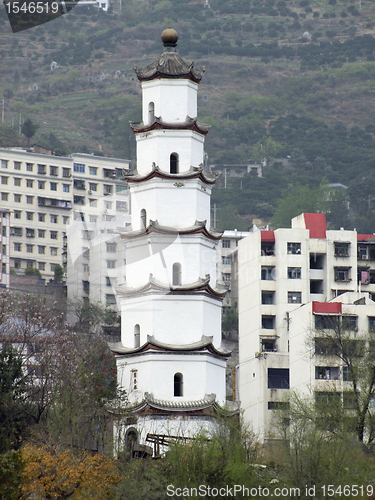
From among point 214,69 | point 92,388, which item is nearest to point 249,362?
point 92,388

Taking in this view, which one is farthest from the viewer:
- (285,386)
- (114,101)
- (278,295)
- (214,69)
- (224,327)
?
(214,69)

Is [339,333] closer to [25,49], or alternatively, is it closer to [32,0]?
[32,0]

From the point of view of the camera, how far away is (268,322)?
257 feet

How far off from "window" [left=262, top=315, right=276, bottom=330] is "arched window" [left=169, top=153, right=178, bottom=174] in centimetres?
3221

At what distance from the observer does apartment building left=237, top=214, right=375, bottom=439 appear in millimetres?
76812

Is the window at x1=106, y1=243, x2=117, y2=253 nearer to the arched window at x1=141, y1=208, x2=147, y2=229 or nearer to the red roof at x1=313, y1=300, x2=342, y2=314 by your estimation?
the red roof at x1=313, y1=300, x2=342, y2=314

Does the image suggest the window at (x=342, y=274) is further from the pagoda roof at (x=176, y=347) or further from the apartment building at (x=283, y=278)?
the pagoda roof at (x=176, y=347)

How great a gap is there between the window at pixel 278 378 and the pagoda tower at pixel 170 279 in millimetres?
25272

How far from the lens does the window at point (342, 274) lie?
80.2 metres

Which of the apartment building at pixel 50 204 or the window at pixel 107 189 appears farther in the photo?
the window at pixel 107 189

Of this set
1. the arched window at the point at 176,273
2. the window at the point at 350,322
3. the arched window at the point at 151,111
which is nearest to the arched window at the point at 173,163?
the arched window at the point at 151,111

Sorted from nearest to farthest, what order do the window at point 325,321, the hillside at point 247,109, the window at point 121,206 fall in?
the window at point 325,321
the window at point 121,206
the hillside at point 247,109

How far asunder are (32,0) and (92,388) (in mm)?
113554

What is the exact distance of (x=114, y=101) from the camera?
177000 mm
